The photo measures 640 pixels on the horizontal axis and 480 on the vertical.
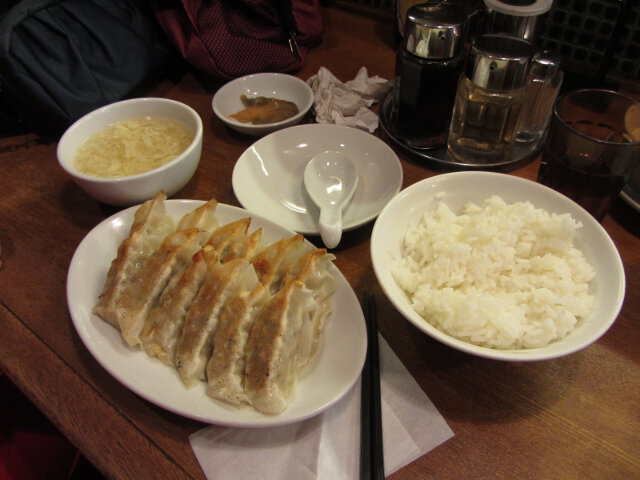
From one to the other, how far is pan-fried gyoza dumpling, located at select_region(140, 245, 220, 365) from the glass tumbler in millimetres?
958

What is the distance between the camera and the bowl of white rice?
838 mm

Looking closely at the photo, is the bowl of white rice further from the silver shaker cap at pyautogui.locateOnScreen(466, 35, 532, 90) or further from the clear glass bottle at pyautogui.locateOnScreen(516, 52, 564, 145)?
the clear glass bottle at pyautogui.locateOnScreen(516, 52, 564, 145)

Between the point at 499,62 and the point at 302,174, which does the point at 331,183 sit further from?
the point at 499,62

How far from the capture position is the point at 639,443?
850 millimetres

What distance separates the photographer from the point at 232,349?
0.85 m

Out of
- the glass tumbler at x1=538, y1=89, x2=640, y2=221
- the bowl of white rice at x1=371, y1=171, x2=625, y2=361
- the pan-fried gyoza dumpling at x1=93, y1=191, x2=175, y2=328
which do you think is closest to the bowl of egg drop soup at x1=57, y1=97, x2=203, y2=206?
the pan-fried gyoza dumpling at x1=93, y1=191, x2=175, y2=328

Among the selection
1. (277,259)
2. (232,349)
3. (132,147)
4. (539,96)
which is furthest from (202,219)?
(539,96)

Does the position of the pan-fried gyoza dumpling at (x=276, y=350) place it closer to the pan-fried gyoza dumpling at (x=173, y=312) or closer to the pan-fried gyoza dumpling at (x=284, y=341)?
the pan-fried gyoza dumpling at (x=284, y=341)

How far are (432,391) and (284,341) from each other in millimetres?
335

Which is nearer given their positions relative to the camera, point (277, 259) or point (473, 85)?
point (277, 259)

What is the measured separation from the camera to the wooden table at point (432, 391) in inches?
33.1

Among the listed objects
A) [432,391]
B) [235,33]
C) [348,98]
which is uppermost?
[235,33]

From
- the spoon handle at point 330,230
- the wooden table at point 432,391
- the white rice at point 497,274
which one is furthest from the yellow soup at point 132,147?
the white rice at point 497,274

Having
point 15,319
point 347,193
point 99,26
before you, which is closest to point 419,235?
point 347,193
